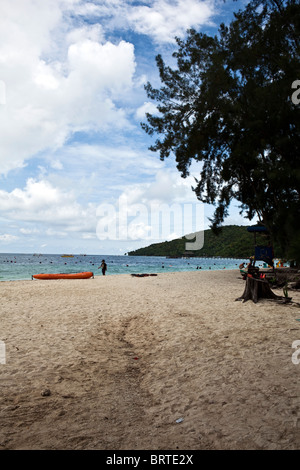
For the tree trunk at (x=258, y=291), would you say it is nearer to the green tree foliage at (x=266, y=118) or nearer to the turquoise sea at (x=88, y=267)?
the green tree foliage at (x=266, y=118)

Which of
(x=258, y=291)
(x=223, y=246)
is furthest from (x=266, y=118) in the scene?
(x=223, y=246)

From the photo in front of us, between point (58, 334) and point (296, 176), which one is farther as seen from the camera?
point (58, 334)

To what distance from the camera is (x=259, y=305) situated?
9938 mm

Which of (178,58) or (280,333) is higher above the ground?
(178,58)

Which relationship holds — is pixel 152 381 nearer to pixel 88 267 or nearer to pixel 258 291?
Answer: pixel 258 291

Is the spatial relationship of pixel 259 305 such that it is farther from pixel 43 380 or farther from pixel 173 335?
pixel 43 380

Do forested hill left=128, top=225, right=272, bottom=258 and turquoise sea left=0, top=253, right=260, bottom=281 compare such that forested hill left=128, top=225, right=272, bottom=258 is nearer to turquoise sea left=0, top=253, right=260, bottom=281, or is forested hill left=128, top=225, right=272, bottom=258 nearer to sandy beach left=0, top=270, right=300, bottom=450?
turquoise sea left=0, top=253, right=260, bottom=281

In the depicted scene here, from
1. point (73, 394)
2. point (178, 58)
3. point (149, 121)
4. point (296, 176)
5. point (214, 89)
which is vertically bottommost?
point (73, 394)

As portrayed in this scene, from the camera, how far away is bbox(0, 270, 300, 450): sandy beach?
134 inches

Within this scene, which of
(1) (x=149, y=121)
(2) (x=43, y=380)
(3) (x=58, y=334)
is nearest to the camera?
(2) (x=43, y=380)

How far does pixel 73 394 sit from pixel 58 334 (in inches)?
122

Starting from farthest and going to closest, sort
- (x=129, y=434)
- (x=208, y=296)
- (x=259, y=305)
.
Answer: (x=208, y=296) < (x=259, y=305) < (x=129, y=434)

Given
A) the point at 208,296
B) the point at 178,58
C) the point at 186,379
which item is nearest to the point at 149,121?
the point at 178,58

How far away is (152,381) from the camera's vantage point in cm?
504
